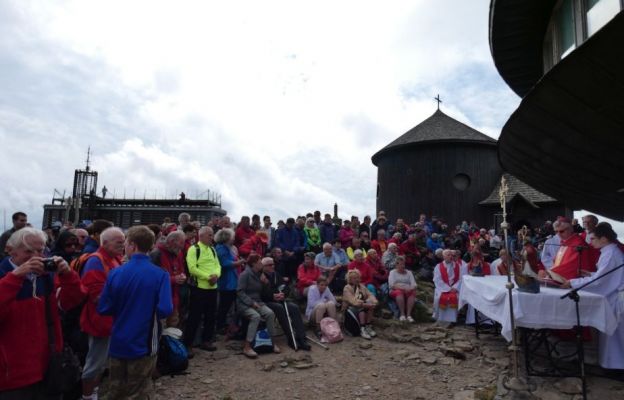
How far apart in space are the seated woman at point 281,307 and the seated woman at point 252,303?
139mm

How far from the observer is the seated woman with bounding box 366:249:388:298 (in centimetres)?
972

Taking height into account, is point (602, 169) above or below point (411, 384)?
above

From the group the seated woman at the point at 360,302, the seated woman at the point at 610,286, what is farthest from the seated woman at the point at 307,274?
the seated woman at the point at 610,286

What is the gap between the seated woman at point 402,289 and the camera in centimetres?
914

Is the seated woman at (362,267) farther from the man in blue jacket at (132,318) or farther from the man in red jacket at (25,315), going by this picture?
the man in red jacket at (25,315)

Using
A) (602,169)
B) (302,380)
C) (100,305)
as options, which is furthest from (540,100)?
(100,305)

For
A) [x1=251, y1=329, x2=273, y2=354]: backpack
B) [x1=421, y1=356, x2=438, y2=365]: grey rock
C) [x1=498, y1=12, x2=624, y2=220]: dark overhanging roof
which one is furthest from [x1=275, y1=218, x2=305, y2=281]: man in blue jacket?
[x1=498, y1=12, x2=624, y2=220]: dark overhanging roof

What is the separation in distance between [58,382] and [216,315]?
482 centimetres

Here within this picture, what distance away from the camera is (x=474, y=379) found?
6.00m

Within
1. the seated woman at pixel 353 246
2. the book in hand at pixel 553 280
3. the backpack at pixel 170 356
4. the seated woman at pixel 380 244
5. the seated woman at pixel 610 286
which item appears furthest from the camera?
the seated woman at pixel 380 244

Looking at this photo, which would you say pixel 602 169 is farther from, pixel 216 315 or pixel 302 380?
pixel 216 315

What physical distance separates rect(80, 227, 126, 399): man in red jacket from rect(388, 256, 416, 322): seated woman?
6536 millimetres

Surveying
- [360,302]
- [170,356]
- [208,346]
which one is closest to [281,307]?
[208,346]

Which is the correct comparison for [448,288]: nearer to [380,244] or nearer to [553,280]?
[380,244]
